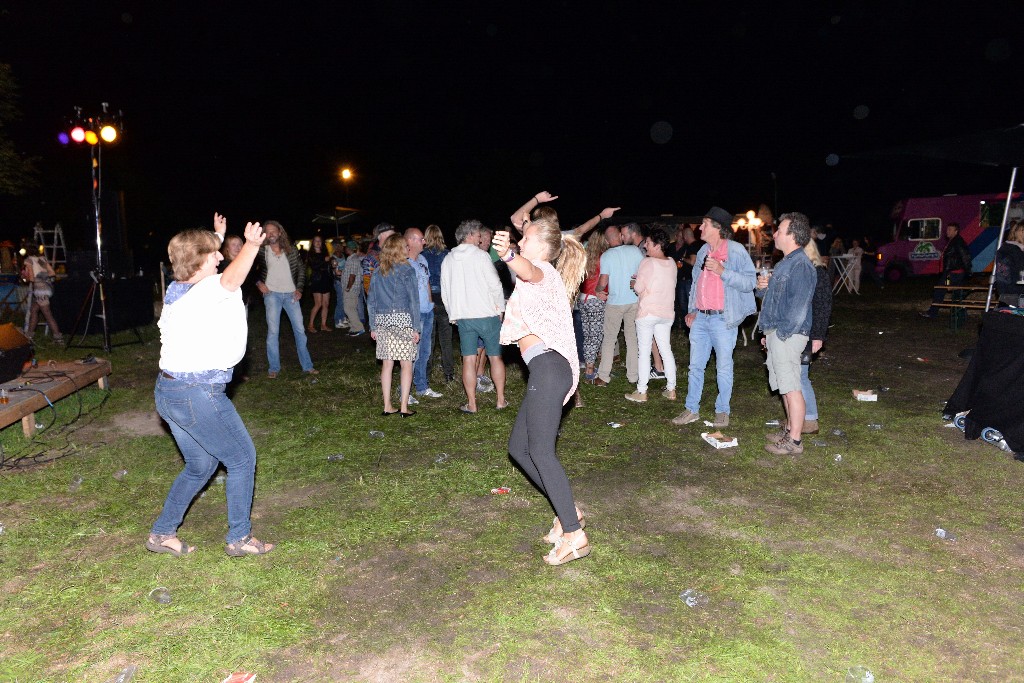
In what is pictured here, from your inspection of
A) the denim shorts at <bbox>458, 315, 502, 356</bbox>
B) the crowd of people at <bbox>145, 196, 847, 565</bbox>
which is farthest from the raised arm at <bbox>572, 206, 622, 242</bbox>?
the denim shorts at <bbox>458, 315, 502, 356</bbox>

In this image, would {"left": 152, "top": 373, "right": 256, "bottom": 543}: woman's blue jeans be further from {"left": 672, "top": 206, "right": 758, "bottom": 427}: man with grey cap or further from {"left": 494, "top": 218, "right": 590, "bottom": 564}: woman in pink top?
{"left": 672, "top": 206, "right": 758, "bottom": 427}: man with grey cap

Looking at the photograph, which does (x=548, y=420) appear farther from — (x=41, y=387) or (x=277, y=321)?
(x=277, y=321)

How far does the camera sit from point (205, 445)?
4090mm

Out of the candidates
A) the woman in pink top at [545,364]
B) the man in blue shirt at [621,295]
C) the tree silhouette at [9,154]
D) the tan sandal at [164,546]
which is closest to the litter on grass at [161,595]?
the tan sandal at [164,546]

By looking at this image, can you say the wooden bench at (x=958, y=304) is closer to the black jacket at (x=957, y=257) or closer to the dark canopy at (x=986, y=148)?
the black jacket at (x=957, y=257)

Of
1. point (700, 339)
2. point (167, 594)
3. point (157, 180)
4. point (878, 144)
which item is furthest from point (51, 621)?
point (878, 144)

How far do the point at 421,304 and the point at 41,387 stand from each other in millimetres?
4167

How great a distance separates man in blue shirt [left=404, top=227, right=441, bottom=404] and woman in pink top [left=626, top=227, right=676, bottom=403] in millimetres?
2521

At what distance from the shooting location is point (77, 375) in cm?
798

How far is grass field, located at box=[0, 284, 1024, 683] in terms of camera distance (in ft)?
11.2

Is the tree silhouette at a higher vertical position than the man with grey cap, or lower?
higher

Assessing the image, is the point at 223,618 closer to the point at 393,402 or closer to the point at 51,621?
the point at 51,621

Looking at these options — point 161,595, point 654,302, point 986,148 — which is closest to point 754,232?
point 986,148

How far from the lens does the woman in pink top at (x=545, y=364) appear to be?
13.5ft
